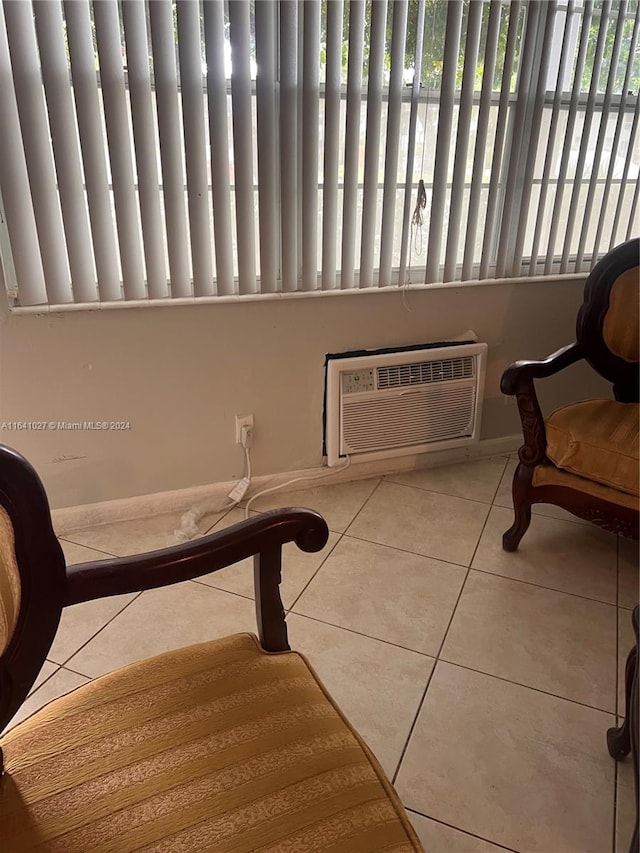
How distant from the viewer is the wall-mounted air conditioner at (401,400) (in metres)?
2.37

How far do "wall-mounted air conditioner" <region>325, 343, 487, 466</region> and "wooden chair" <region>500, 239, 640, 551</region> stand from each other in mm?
488

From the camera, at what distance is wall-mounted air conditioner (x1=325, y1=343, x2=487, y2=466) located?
7.76 feet

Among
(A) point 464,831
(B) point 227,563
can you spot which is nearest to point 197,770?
(B) point 227,563

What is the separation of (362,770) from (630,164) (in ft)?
7.93

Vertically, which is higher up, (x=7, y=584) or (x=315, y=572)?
(x=7, y=584)

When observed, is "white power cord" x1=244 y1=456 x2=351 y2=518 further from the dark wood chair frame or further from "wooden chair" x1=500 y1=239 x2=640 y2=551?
the dark wood chair frame

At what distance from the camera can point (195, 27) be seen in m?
1.76

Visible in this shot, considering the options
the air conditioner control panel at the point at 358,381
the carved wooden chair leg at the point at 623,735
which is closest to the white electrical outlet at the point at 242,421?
the air conditioner control panel at the point at 358,381

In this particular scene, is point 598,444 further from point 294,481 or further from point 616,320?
point 294,481

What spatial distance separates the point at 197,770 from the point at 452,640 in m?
1.05

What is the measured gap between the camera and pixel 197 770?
0.83m

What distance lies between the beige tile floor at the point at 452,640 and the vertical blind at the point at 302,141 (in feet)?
2.94

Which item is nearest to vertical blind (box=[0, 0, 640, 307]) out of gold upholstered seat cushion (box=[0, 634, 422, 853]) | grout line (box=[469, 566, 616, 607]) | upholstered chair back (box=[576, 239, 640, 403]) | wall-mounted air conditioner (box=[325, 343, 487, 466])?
wall-mounted air conditioner (box=[325, 343, 487, 466])

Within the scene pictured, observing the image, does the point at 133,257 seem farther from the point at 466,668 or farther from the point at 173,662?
the point at 466,668
